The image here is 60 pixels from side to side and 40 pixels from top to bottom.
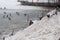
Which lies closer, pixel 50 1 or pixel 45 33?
pixel 45 33

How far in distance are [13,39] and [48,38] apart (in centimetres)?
235

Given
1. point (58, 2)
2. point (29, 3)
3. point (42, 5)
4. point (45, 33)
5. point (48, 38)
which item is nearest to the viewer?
point (48, 38)

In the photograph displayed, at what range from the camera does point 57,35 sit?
11273 mm

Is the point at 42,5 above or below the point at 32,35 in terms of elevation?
below

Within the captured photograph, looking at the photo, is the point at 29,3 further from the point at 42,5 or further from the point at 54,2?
the point at 54,2

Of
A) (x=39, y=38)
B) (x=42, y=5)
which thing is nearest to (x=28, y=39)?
(x=39, y=38)

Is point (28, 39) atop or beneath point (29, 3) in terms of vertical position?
atop

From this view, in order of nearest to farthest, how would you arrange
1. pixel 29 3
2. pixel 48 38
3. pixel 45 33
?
pixel 48 38
pixel 45 33
pixel 29 3

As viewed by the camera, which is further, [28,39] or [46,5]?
[46,5]

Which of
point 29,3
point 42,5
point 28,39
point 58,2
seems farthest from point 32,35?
point 29,3

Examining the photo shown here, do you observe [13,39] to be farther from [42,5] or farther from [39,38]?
[42,5]

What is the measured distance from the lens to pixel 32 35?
1199 cm

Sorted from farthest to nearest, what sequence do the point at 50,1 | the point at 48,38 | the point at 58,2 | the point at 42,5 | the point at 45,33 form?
1. the point at 42,5
2. the point at 50,1
3. the point at 58,2
4. the point at 45,33
5. the point at 48,38

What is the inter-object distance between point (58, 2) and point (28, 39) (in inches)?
1083
